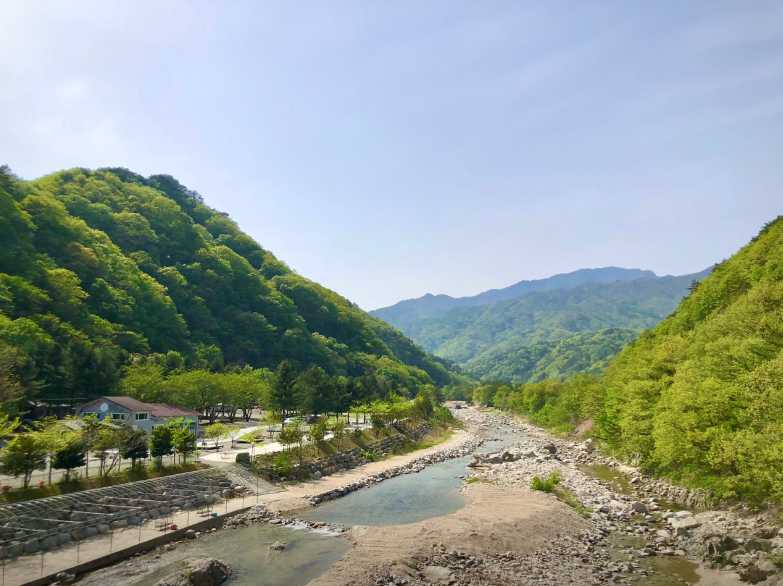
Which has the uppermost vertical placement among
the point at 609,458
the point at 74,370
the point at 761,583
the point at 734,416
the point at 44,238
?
the point at 44,238

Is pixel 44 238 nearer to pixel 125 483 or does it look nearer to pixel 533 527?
pixel 125 483

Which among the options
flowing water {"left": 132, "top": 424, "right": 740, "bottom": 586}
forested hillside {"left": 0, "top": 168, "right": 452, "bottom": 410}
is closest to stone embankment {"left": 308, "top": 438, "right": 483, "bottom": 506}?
flowing water {"left": 132, "top": 424, "right": 740, "bottom": 586}

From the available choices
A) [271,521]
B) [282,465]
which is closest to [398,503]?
[271,521]

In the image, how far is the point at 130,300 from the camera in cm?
10888

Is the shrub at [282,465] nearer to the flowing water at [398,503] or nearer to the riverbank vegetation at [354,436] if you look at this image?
the riverbank vegetation at [354,436]

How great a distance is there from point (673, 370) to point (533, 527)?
28.3m

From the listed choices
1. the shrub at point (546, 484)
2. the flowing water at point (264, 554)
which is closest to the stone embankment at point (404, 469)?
the flowing water at point (264, 554)

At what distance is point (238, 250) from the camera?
653ft

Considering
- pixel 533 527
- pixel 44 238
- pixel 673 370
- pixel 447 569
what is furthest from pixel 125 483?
pixel 44 238

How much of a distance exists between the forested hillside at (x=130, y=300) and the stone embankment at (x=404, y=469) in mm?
33273

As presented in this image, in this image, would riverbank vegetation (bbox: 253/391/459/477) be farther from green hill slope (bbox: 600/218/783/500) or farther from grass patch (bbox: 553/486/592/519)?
green hill slope (bbox: 600/218/783/500)

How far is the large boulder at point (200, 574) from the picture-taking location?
915 inches

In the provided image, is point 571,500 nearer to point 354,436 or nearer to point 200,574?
point 200,574

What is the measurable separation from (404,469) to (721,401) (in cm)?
3711
